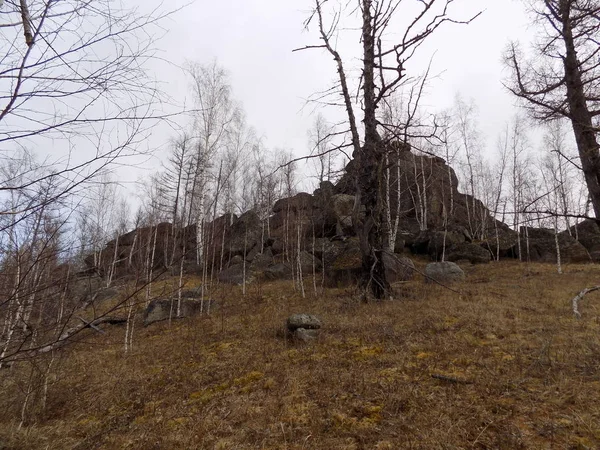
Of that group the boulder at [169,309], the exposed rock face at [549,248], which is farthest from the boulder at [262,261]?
the exposed rock face at [549,248]

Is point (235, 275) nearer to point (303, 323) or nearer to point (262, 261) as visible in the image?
point (262, 261)

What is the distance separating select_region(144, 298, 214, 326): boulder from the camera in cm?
1305

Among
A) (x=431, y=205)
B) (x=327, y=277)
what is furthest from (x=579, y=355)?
(x=431, y=205)

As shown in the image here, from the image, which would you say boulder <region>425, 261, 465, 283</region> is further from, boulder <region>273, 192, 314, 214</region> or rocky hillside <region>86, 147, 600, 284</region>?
boulder <region>273, 192, 314, 214</region>

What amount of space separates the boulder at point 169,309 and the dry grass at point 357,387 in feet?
11.2

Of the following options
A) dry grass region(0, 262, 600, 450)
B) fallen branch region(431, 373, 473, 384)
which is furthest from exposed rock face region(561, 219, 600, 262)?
fallen branch region(431, 373, 473, 384)

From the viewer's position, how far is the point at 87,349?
11.0 metres

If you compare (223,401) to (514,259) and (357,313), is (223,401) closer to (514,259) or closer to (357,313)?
(357,313)

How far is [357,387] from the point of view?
4.72 m

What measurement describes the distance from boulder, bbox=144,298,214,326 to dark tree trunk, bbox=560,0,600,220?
38.0ft

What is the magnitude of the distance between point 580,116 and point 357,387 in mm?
4751

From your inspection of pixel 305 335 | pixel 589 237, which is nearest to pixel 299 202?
pixel 305 335

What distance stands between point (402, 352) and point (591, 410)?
8.53 ft

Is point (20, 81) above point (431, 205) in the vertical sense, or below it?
below
